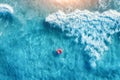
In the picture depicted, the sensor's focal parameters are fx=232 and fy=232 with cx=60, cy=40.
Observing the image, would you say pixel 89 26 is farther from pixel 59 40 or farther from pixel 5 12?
pixel 5 12

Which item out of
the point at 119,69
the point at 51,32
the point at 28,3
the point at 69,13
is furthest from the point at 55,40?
the point at 119,69

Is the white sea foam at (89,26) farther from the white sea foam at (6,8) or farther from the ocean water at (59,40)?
the white sea foam at (6,8)

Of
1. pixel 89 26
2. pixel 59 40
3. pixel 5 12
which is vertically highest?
pixel 5 12

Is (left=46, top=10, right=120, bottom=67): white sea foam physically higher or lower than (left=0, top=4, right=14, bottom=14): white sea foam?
lower

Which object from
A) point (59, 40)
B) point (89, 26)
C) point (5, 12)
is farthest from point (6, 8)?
point (89, 26)

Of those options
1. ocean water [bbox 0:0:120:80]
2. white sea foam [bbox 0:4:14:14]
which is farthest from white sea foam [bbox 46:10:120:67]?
white sea foam [bbox 0:4:14:14]

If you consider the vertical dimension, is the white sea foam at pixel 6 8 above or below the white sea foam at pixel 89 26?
above

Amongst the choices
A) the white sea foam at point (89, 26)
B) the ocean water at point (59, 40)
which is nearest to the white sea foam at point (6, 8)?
the ocean water at point (59, 40)

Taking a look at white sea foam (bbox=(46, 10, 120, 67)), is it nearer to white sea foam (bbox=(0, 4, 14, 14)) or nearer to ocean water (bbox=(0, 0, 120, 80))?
ocean water (bbox=(0, 0, 120, 80))
